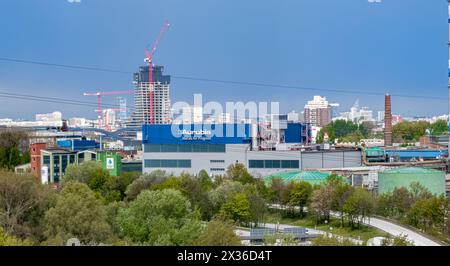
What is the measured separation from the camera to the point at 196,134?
11.1 meters

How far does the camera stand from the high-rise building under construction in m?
26.1

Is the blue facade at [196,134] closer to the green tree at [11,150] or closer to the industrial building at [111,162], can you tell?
the industrial building at [111,162]

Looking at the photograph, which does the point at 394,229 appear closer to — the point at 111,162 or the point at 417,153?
the point at 111,162

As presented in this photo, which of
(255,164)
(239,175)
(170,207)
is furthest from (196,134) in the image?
(170,207)

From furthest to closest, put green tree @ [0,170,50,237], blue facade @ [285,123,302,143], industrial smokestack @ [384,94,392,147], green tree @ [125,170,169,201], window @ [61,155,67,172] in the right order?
1. industrial smokestack @ [384,94,392,147]
2. blue facade @ [285,123,302,143]
3. window @ [61,155,67,172]
4. green tree @ [125,170,169,201]
5. green tree @ [0,170,50,237]

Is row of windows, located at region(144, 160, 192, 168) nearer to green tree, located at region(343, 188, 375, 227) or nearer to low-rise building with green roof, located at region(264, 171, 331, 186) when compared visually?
low-rise building with green roof, located at region(264, 171, 331, 186)

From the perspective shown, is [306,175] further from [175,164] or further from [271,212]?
[175,164]

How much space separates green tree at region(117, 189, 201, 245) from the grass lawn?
1.56 meters

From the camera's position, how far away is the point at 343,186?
728 centimetres

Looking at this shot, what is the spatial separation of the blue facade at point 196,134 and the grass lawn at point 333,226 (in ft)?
11.4

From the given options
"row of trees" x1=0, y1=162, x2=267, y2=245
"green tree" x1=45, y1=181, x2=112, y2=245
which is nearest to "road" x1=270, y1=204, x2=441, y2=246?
"row of trees" x1=0, y1=162, x2=267, y2=245

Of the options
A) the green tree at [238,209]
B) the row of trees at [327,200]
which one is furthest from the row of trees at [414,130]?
the green tree at [238,209]

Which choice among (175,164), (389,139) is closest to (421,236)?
(175,164)
